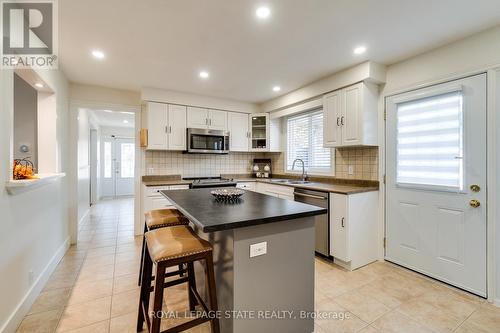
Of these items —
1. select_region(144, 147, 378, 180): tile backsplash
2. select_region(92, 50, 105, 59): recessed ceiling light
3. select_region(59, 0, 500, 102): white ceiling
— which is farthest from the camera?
select_region(144, 147, 378, 180): tile backsplash

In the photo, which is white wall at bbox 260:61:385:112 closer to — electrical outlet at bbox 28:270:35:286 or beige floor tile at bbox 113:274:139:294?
beige floor tile at bbox 113:274:139:294

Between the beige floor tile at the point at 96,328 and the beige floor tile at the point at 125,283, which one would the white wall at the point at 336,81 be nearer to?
the beige floor tile at the point at 125,283

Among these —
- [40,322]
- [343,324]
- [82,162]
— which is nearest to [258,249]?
[343,324]

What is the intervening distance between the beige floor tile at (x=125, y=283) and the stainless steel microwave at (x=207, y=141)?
6.99 ft

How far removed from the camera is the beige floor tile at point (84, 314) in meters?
1.76

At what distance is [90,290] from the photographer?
223cm

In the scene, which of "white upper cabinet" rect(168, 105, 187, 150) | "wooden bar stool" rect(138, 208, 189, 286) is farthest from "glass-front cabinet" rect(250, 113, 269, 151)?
"wooden bar stool" rect(138, 208, 189, 286)

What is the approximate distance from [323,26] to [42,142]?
3.30 meters

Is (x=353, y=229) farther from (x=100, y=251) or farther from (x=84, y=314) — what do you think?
(x=100, y=251)

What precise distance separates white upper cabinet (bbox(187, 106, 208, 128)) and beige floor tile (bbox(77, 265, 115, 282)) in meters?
2.47

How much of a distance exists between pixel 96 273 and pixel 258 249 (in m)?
2.26

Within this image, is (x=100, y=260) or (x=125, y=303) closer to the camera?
(x=125, y=303)
